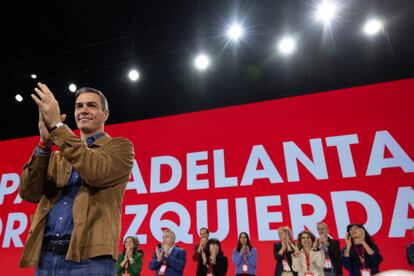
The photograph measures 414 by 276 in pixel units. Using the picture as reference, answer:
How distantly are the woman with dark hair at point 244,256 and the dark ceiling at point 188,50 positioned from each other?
2.44 m

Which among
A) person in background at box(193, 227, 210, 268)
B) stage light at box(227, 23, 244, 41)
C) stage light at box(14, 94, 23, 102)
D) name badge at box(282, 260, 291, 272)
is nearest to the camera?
name badge at box(282, 260, 291, 272)

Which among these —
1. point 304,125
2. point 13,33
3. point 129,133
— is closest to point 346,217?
point 304,125

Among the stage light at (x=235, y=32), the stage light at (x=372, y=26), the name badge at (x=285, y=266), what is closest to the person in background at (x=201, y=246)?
the name badge at (x=285, y=266)

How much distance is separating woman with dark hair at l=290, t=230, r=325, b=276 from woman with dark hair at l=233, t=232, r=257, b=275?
0.57 meters

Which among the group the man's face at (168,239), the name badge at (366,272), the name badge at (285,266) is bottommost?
the name badge at (366,272)

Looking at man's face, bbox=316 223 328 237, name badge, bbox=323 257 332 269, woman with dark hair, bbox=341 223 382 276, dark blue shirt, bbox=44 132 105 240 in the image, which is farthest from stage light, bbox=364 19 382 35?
dark blue shirt, bbox=44 132 105 240

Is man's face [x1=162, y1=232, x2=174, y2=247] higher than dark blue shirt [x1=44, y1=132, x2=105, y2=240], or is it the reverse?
man's face [x1=162, y1=232, x2=174, y2=247]

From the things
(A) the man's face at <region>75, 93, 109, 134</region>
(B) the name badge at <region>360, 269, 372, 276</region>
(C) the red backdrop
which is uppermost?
(C) the red backdrop

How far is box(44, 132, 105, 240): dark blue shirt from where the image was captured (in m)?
1.06

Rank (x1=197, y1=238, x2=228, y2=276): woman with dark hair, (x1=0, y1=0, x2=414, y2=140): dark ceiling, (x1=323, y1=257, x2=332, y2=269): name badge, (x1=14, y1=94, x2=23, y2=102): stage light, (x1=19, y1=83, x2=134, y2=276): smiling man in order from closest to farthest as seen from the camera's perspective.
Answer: (x1=19, y1=83, x2=134, y2=276): smiling man < (x1=323, y1=257, x2=332, y2=269): name badge < (x1=197, y1=238, x2=228, y2=276): woman with dark hair < (x1=0, y1=0, x2=414, y2=140): dark ceiling < (x1=14, y1=94, x2=23, y2=102): stage light

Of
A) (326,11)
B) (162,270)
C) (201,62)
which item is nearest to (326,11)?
(326,11)

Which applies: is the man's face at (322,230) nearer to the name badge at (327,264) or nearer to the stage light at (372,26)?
the name badge at (327,264)

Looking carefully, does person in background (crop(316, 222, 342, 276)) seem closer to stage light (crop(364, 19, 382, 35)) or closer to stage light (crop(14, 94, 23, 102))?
stage light (crop(364, 19, 382, 35))

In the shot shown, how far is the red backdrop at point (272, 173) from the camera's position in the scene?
4.59m
